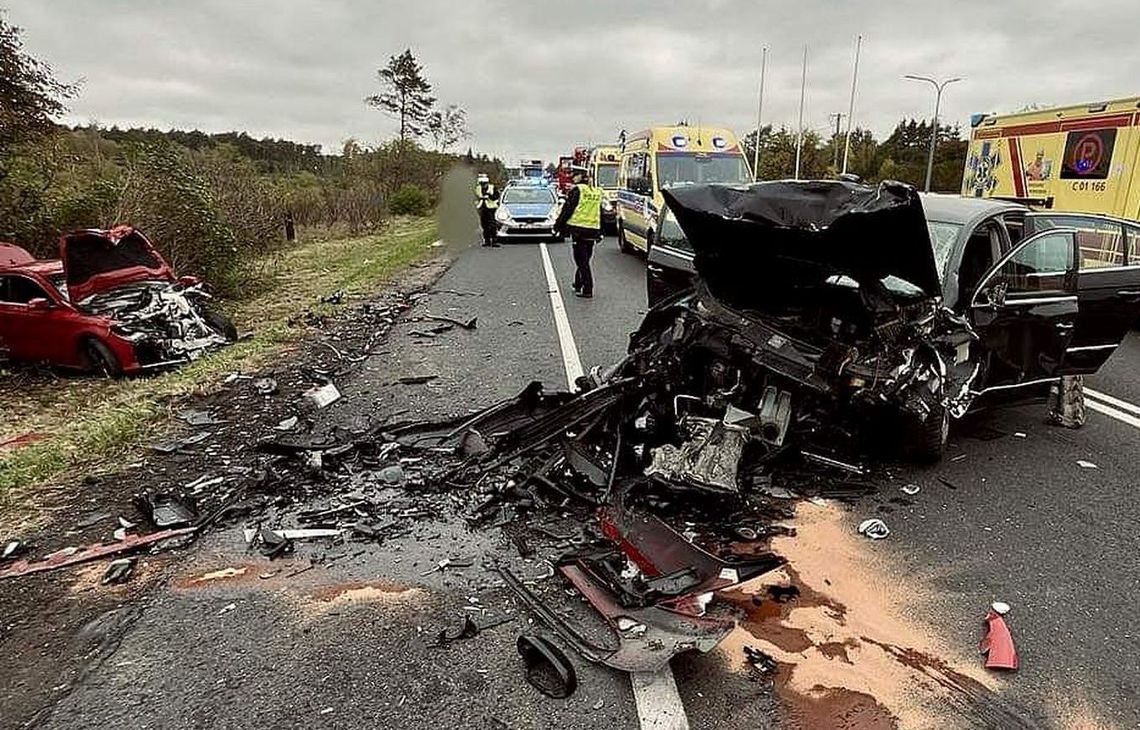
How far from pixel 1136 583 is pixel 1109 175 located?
994cm

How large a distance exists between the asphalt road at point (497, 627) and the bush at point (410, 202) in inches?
1195

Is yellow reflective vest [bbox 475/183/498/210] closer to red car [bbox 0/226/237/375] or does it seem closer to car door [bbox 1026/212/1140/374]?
red car [bbox 0/226/237/375]

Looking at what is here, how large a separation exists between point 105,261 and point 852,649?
914 centimetres

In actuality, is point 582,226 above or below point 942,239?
below

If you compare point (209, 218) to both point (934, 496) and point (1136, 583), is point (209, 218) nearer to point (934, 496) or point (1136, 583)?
point (934, 496)

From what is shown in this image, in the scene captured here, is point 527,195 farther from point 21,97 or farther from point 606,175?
point 21,97

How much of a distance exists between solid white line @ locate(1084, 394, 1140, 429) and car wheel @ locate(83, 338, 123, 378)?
9361 millimetres

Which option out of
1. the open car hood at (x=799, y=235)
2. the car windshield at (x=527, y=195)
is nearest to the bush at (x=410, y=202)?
the car windshield at (x=527, y=195)

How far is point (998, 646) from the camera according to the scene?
9.99 ft

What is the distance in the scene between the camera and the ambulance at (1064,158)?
10.7 meters

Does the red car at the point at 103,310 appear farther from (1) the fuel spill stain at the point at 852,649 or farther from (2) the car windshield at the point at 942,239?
(2) the car windshield at the point at 942,239

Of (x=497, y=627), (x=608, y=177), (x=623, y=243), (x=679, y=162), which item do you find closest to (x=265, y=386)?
(x=497, y=627)

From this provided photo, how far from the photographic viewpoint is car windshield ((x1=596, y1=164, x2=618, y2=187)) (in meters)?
22.1

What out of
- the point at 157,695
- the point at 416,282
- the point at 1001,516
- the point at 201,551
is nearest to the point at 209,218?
the point at 416,282
